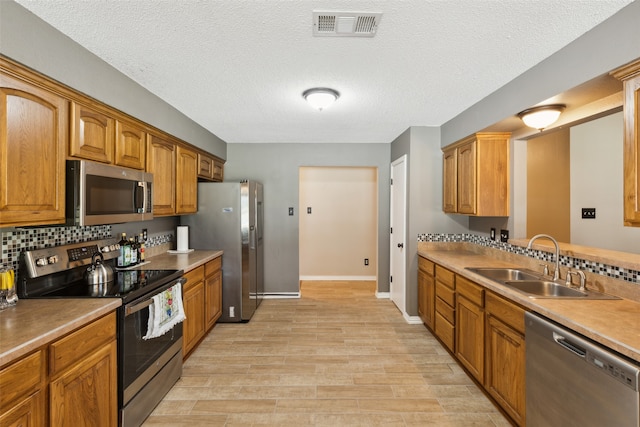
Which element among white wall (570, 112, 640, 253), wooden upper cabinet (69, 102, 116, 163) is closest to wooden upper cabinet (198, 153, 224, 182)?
wooden upper cabinet (69, 102, 116, 163)

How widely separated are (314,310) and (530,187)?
2.87 metres

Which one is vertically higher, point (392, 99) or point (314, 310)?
point (392, 99)

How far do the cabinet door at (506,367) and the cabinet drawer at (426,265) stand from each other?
108cm

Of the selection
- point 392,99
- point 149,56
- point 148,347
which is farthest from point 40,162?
point 392,99

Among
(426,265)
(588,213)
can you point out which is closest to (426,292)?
(426,265)

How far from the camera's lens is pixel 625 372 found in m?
1.18

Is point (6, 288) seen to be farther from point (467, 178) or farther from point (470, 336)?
point (467, 178)

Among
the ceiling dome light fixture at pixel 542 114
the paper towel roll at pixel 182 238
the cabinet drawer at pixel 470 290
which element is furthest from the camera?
the paper towel roll at pixel 182 238

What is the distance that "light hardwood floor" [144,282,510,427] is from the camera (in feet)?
6.81

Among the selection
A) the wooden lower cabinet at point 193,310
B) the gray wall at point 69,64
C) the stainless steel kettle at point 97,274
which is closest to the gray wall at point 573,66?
the gray wall at point 69,64

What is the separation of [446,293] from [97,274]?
2.83 m

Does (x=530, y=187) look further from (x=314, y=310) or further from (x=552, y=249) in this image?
(x=314, y=310)

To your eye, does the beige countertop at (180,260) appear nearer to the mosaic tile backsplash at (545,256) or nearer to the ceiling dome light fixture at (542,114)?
the mosaic tile backsplash at (545,256)

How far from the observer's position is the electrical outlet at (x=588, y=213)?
312 centimetres
